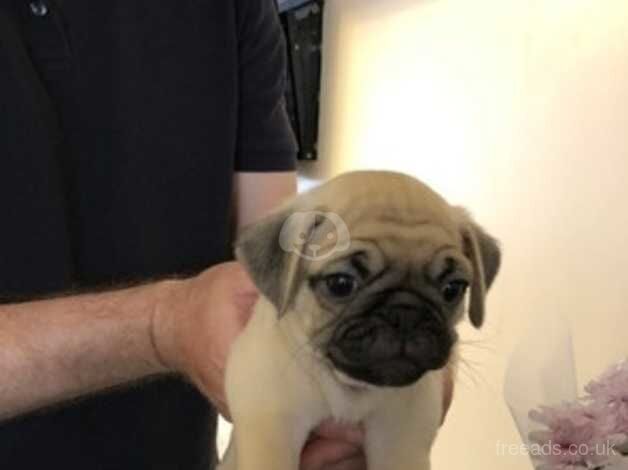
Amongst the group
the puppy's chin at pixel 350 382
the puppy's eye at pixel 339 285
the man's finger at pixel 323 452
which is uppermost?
the puppy's eye at pixel 339 285

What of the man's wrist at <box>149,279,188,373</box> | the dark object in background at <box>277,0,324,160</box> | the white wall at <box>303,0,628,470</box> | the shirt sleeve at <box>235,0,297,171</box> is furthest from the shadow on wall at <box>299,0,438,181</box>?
the man's wrist at <box>149,279,188,373</box>

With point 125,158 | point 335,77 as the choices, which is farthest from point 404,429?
point 335,77

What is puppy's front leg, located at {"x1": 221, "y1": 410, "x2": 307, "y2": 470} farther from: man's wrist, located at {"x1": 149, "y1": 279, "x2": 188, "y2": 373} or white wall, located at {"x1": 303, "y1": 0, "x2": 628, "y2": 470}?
white wall, located at {"x1": 303, "y1": 0, "x2": 628, "y2": 470}

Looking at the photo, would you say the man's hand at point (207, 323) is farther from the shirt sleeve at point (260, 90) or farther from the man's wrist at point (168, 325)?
the shirt sleeve at point (260, 90)

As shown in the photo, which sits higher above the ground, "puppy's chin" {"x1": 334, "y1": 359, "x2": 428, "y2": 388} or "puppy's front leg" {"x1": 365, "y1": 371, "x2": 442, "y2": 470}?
"puppy's chin" {"x1": 334, "y1": 359, "x2": 428, "y2": 388}

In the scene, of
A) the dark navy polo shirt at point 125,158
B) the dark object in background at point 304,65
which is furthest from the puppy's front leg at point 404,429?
the dark object in background at point 304,65

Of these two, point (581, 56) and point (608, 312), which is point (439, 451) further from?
point (581, 56)

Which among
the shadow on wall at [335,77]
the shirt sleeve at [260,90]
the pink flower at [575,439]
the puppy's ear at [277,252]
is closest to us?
the pink flower at [575,439]

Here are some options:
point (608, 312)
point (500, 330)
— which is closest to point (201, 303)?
point (608, 312)
